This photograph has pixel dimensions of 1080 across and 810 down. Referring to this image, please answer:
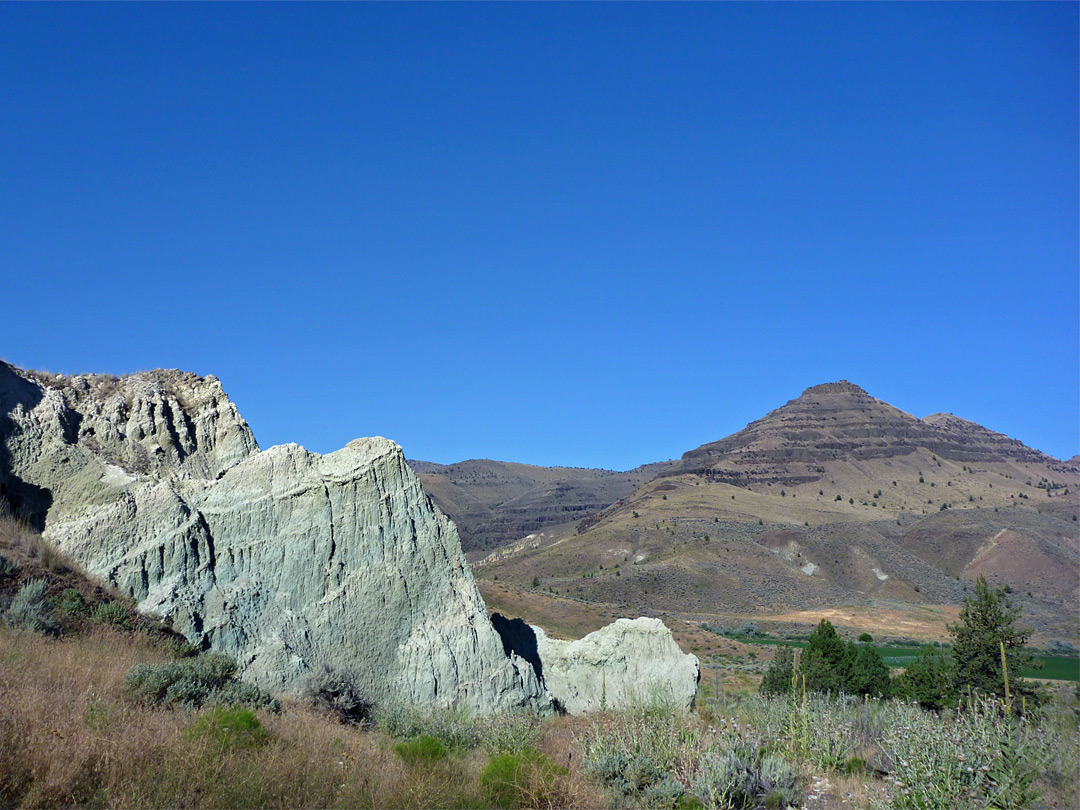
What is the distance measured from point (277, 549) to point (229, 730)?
8.35 metres

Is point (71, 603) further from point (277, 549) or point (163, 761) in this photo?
point (163, 761)

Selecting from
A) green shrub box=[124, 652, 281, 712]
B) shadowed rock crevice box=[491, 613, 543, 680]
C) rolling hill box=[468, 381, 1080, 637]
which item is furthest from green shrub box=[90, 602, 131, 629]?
rolling hill box=[468, 381, 1080, 637]

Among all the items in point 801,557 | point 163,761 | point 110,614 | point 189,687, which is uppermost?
point 801,557

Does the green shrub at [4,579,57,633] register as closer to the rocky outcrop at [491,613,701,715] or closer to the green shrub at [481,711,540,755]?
the green shrub at [481,711,540,755]

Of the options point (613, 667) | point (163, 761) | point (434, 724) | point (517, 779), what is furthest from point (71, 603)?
point (613, 667)

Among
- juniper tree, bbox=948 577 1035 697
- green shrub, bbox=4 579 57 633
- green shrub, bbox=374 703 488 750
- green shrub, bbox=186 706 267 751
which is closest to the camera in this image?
green shrub, bbox=186 706 267 751

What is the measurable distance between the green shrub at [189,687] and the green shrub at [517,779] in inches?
160

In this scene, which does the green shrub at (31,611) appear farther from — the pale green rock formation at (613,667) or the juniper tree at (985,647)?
the juniper tree at (985,647)

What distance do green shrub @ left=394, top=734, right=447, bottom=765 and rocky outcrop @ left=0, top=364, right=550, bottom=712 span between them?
516 centimetres

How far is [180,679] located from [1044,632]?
9468cm

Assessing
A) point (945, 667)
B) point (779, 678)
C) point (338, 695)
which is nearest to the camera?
point (338, 695)

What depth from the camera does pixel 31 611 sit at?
12.7m

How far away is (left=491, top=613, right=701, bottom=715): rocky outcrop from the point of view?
20.5m

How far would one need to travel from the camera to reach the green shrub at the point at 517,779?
9.65 m
